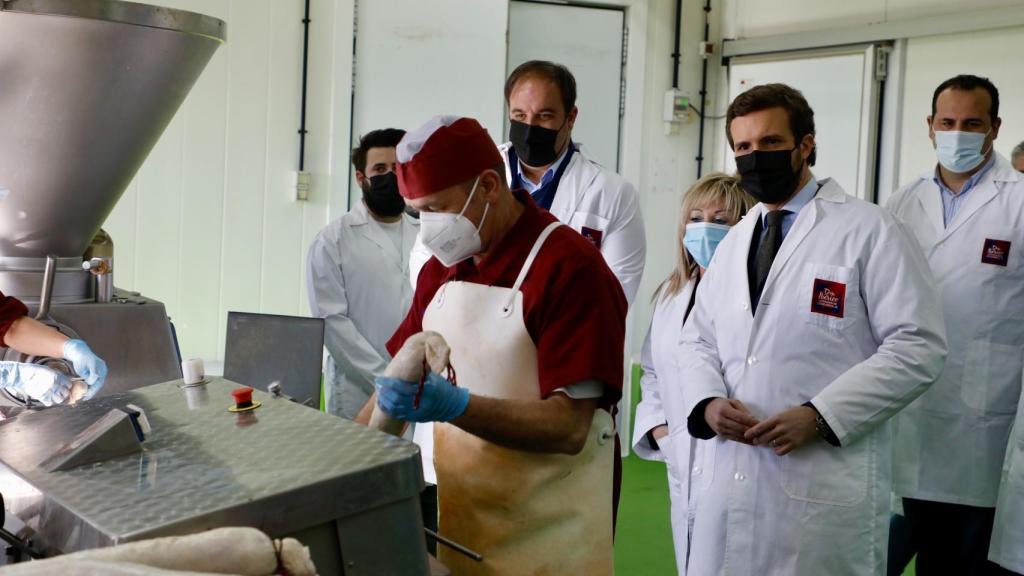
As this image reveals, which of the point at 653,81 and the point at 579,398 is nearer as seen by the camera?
the point at 579,398

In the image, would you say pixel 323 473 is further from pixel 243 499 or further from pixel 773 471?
pixel 773 471

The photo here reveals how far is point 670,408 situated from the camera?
239 centimetres

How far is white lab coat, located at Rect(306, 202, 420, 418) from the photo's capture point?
2.85 metres

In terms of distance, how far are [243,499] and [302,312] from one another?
428cm

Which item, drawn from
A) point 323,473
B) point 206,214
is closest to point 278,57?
point 206,214

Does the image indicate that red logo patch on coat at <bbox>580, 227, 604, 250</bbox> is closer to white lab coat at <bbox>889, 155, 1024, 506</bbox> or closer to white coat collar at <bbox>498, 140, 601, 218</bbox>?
→ white coat collar at <bbox>498, 140, 601, 218</bbox>

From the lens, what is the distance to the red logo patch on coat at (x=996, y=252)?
2.58 metres

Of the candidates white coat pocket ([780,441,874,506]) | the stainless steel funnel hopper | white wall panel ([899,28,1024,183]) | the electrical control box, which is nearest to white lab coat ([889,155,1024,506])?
white coat pocket ([780,441,874,506])

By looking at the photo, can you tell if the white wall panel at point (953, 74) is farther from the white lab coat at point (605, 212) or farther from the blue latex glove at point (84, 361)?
the blue latex glove at point (84, 361)

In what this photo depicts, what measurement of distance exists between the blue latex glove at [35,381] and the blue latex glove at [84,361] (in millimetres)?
33

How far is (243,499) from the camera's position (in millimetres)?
975

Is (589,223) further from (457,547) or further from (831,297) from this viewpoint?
(457,547)

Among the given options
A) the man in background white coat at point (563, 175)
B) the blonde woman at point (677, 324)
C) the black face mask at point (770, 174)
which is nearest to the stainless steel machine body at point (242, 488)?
the black face mask at point (770, 174)

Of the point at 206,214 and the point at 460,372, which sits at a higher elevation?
the point at 206,214
